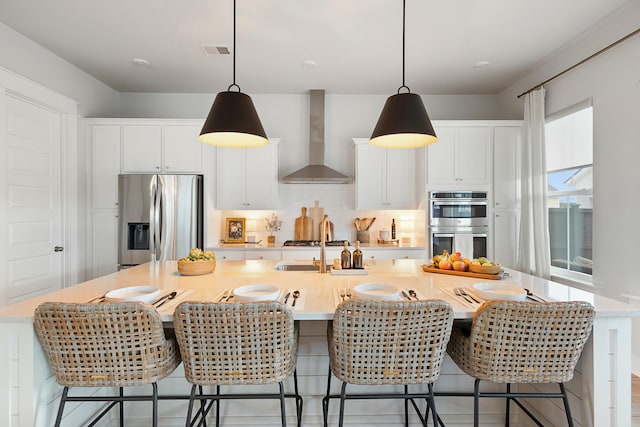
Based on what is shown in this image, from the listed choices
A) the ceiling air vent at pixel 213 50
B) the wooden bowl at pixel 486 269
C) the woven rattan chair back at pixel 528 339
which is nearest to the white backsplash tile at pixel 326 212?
the ceiling air vent at pixel 213 50

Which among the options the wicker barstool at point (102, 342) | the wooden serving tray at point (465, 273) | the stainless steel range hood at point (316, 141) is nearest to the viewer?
the wicker barstool at point (102, 342)

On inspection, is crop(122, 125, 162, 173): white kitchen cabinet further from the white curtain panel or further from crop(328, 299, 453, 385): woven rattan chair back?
the white curtain panel

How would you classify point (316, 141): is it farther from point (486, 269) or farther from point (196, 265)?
point (486, 269)

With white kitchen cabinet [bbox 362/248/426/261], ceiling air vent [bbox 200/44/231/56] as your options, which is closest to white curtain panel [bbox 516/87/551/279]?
white kitchen cabinet [bbox 362/248/426/261]

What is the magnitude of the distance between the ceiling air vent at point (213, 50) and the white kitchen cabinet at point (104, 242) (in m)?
2.02

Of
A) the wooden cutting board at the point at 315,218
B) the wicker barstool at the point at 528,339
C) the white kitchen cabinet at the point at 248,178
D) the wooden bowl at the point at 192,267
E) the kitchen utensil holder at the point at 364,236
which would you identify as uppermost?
the white kitchen cabinet at the point at 248,178

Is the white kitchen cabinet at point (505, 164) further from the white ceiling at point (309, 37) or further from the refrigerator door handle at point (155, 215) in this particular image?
the refrigerator door handle at point (155, 215)

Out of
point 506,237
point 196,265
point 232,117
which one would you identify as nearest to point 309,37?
point 232,117

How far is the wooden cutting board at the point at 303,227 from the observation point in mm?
4504

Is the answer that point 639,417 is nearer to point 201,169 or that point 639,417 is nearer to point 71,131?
point 201,169

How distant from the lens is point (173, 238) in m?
3.82

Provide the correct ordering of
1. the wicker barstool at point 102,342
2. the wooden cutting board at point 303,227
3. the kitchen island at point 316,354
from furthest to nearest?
the wooden cutting board at point 303,227
the kitchen island at point 316,354
the wicker barstool at point 102,342

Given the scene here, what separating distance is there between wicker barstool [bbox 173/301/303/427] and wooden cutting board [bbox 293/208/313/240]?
306 centimetres

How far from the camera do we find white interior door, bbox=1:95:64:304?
2.93m
